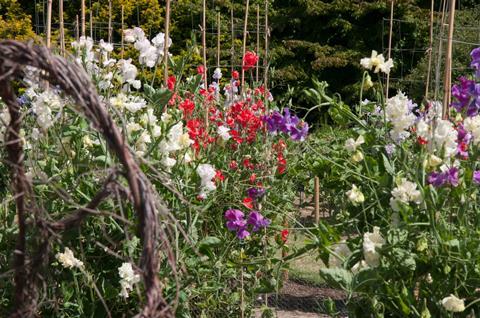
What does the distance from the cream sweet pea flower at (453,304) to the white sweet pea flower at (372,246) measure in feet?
0.75

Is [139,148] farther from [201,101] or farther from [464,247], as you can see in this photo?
[201,101]

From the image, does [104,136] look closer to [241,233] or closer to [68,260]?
[68,260]

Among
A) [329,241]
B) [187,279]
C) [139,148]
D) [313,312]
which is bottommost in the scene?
[313,312]

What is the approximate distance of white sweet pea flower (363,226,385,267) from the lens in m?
2.41

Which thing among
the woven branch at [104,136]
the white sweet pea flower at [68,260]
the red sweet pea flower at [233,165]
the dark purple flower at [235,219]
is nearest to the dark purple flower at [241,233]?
the dark purple flower at [235,219]

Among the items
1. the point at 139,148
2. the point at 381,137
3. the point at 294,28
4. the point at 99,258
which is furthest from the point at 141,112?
the point at 294,28

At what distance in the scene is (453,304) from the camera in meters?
2.33

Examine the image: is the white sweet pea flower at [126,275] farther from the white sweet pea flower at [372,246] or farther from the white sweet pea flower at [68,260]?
the white sweet pea flower at [372,246]

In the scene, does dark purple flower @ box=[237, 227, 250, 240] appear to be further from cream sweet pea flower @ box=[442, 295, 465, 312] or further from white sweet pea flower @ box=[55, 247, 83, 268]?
cream sweet pea flower @ box=[442, 295, 465, 312]

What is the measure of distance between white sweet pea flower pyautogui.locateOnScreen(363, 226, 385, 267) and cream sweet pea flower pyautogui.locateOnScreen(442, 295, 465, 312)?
0.23 metres

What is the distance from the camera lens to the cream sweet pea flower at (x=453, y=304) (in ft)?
7.61

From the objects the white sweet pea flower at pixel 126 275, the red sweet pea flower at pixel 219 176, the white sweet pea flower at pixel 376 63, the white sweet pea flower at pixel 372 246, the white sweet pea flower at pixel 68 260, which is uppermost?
the white sweet pea flower at pixel 376 63

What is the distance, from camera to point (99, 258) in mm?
2867

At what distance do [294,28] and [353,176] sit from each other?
1244 cm
